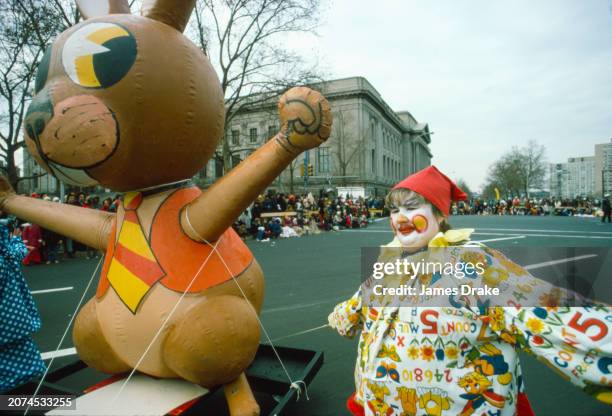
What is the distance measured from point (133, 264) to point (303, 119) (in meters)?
1.11

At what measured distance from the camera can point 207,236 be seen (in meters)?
1.93

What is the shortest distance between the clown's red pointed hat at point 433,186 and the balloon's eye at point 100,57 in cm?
142

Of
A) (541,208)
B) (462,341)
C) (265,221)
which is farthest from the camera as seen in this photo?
(541,208)

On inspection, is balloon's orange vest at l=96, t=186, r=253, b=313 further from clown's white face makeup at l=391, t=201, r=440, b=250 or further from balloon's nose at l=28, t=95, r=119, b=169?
clown's white face makeup at l=391, t=201, r=440, b=250

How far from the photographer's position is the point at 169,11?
6.71 feet

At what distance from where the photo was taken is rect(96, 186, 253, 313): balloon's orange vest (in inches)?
74.6

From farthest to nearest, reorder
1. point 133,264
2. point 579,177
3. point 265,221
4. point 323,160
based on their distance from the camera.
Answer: point 579,177 < point 323,160 < point 265,221 < point 133,264

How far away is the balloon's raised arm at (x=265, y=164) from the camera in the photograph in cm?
167

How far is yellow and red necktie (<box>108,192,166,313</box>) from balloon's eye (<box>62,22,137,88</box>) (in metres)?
0.61

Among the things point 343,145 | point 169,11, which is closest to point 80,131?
point 169,11

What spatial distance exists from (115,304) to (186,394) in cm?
56

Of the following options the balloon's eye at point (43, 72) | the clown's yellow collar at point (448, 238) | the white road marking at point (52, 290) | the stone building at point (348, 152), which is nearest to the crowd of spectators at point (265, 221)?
the white road marking at point (52, 290)

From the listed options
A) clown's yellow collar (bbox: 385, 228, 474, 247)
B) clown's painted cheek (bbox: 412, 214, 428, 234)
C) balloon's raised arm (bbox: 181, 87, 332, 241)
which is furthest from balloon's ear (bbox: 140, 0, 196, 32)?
clown's yellow collar (bbox: 385, 228, 474, 247)

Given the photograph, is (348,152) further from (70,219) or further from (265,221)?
(70,219)
